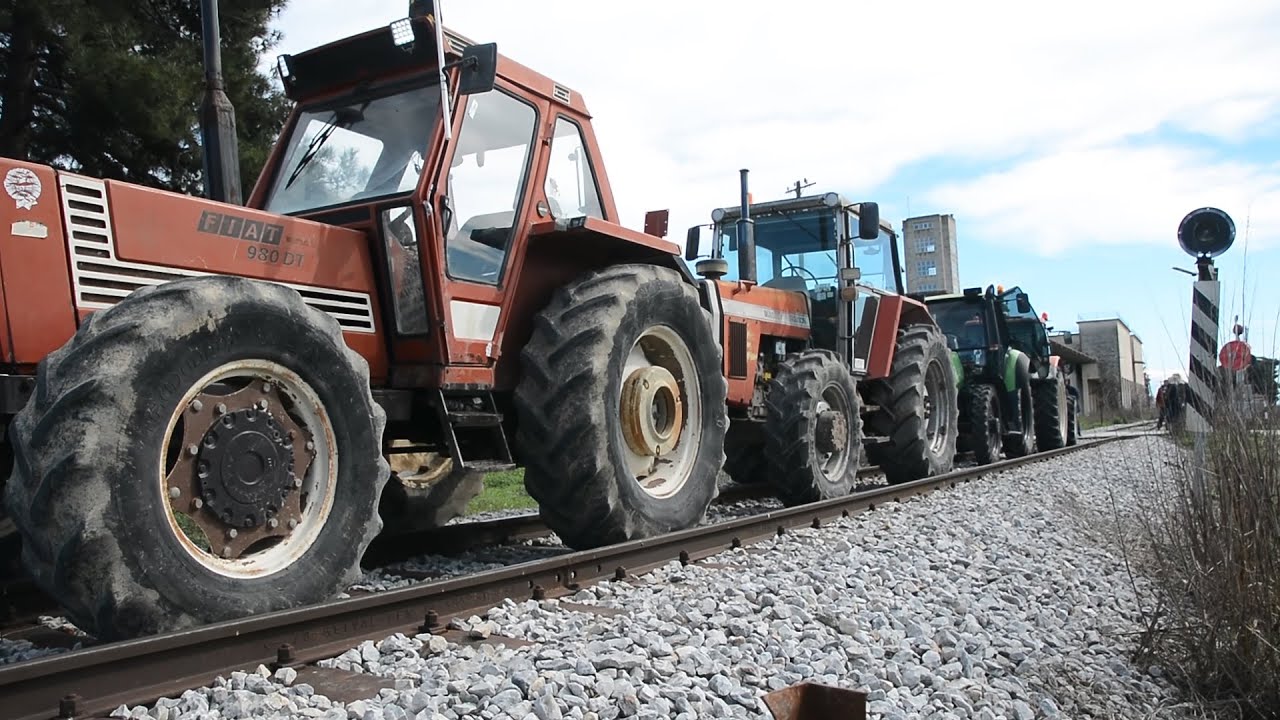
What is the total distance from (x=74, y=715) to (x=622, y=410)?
3.30 meters

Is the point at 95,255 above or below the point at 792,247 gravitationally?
below

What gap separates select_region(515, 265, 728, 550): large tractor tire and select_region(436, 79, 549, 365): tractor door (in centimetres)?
28

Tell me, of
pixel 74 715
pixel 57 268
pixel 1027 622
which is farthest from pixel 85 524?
pixel 1027 622

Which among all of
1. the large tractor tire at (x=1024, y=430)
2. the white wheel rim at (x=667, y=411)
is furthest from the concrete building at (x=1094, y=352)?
the white wheel rim at (x=667, y=411)

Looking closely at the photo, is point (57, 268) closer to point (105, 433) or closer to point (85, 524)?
point (105, 433)

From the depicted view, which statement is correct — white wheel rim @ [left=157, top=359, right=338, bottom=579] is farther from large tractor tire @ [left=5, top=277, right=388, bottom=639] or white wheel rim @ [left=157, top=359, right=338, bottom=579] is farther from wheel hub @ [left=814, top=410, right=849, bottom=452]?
wheel hub @ [left=814, top=410, right=849, bottom=452]

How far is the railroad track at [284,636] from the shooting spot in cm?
290

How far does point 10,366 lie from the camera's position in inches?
142

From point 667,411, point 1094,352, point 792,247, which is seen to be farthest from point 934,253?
point 667,411

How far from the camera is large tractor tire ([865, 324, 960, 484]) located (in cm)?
953

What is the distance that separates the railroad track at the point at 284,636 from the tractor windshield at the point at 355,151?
203 cm

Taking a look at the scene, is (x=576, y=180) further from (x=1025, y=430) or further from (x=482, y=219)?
(x=1025, y=430)

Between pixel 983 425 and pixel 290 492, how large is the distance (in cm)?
1058

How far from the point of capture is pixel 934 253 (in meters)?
66.7
